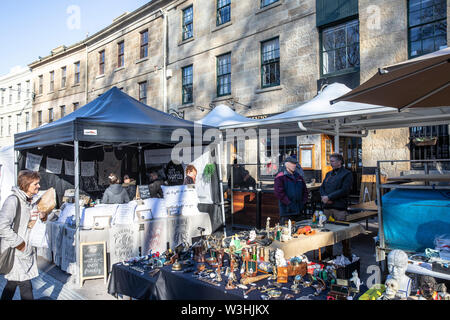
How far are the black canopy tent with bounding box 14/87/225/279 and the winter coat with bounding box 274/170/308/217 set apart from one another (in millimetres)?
2067

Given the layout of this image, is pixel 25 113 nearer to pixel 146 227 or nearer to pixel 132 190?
pixel 132 190

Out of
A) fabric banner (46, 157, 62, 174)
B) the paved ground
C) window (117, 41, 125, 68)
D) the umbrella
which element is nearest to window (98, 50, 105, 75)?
window (117, 41, 125, 68)

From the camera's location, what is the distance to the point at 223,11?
15.3 metres

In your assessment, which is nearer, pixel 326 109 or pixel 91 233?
pixel 91 233

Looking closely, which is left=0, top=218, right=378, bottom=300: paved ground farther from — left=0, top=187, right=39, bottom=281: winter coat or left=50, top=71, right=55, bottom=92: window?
left=50, top=71, right=55, bottom=92: window

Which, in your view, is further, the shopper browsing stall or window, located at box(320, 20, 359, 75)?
window, located at box(320, 20, 359, 75)

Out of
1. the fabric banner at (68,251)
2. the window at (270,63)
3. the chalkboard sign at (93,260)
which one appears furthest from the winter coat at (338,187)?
the window at (270,63)

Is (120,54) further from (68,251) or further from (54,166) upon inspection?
(68,251)

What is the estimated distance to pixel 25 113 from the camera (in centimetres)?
3184

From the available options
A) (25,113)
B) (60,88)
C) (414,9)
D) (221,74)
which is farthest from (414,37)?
(25,113)

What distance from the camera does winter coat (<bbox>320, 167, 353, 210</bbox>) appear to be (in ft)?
18.1

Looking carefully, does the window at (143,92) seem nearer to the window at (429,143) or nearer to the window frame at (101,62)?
the window frame at (101,62)

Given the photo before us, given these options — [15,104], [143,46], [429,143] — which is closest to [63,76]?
[15,104]

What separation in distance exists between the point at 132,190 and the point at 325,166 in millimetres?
6756
